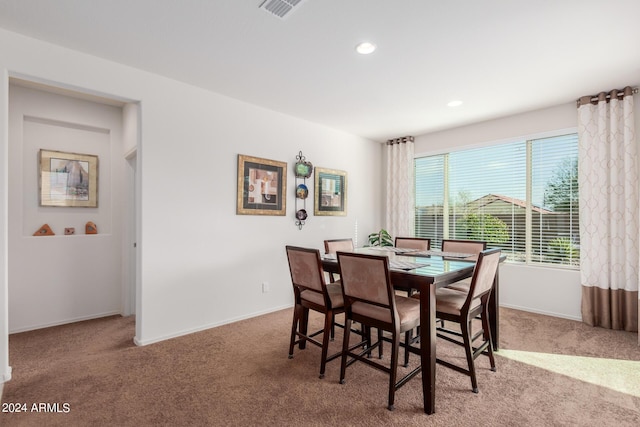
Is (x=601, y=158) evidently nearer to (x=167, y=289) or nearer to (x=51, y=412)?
(x=167, y=289)

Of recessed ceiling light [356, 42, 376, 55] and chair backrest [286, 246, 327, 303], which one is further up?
recessed ceiling light [356, 42, 376, 55]

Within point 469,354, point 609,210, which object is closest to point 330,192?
point 469,354

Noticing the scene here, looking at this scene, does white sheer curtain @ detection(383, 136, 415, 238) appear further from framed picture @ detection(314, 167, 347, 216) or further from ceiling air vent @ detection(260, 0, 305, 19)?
ceiling air vent @ detection(260, 0, 305, 19)

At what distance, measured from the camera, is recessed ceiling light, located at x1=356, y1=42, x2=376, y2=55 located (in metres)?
2.47

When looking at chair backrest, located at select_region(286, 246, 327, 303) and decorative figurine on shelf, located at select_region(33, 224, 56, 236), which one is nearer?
chair backrest, located at select_region(286, 246, 327, 303)

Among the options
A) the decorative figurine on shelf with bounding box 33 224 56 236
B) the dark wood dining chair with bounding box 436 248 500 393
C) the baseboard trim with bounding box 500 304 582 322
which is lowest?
the baseboard trim with bounding box 500 304 582 322

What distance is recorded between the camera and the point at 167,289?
310cm

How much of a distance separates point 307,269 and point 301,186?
2023 mm

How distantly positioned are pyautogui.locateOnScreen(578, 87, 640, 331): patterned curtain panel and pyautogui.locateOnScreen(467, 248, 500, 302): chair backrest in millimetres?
2029

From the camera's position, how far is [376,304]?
6.79 ft

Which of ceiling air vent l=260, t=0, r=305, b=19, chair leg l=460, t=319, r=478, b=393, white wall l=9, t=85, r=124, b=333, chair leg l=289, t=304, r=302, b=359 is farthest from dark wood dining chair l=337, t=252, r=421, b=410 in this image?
white wall l=9, t=85, r=124, b=333

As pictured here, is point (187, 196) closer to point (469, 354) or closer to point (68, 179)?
point (68, 179)

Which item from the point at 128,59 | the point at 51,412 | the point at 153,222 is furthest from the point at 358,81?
the point at 51,412

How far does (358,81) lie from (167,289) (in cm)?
282
